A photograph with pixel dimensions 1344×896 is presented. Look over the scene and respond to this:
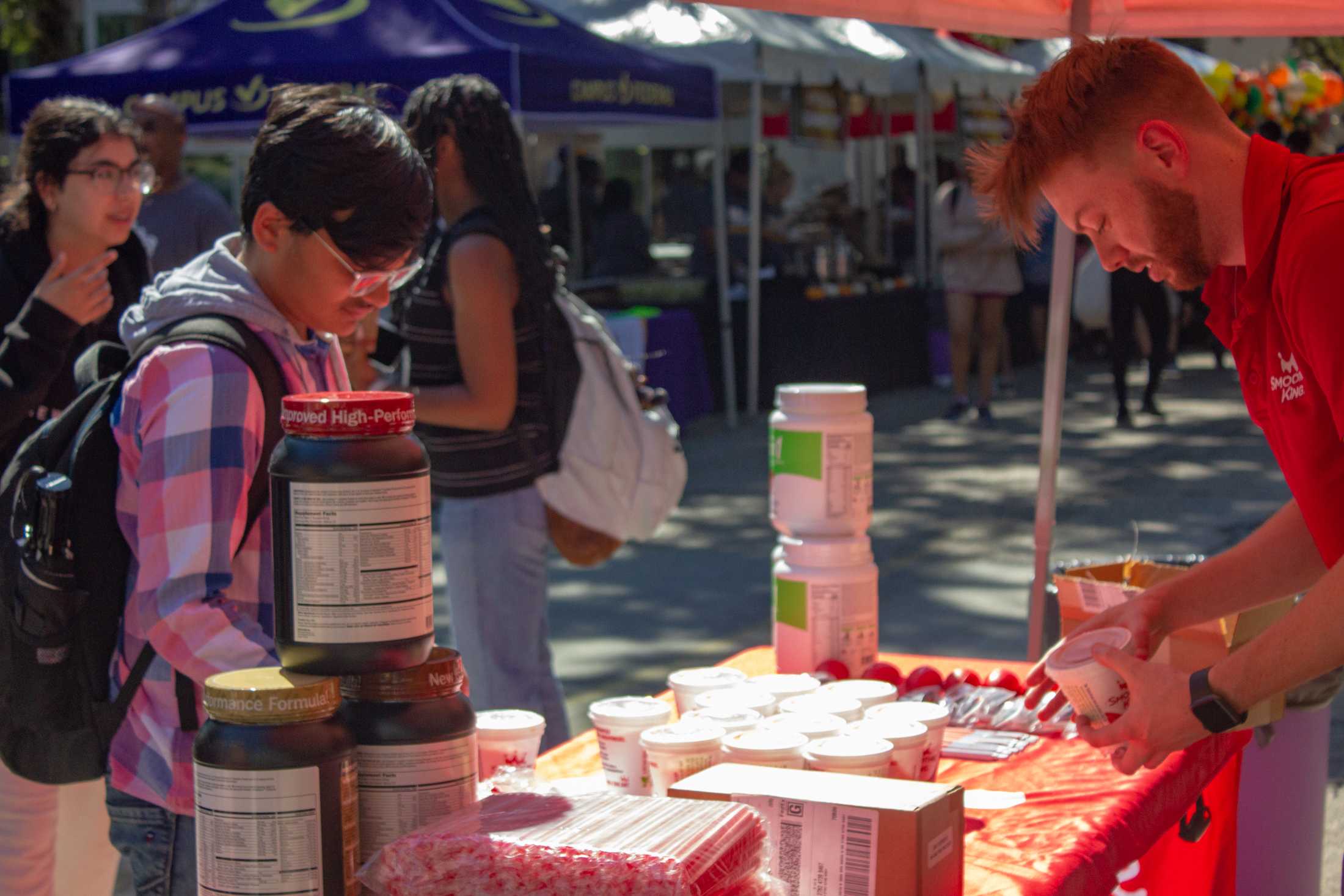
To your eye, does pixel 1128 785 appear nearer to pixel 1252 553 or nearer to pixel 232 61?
pixel 1252 553

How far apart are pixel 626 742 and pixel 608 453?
5.89ft

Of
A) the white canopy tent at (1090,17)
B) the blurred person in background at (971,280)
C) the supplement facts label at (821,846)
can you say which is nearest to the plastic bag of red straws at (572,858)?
the supplement facts label at (821,846)

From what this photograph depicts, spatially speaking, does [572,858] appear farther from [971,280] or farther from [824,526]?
[971,280]

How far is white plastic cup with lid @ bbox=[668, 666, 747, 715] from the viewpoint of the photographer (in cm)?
242

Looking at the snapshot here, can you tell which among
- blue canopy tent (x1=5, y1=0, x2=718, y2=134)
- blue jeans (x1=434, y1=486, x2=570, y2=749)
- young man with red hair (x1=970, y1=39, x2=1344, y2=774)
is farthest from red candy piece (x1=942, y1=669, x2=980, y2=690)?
blue canopy tent (x1=5, y1=0, x2=718, y2=134)

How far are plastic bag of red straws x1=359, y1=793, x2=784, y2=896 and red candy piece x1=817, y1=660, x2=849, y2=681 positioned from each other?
1165 mm

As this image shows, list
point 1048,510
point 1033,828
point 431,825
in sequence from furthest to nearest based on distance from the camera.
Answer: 1. point 1048,510
2. point 1033,828
3. point 431,825

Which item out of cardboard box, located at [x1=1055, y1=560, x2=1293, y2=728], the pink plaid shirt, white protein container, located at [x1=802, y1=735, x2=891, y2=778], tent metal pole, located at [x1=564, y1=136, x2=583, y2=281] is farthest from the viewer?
tent metal pole, located at [x1=564, y1=136, x2=583, y2=281]

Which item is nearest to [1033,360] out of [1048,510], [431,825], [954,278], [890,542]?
[954,278]

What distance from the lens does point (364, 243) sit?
199cm

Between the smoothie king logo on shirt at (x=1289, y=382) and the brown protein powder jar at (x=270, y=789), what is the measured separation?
1298 millimetres

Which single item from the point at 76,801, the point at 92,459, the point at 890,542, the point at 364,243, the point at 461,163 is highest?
the point at 461,163

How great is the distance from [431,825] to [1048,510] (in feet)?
7.64

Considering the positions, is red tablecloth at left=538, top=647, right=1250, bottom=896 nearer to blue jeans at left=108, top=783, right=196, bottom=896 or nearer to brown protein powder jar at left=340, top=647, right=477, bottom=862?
blue jeans at left=108, top=783, right=196, bottom=896
